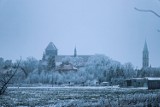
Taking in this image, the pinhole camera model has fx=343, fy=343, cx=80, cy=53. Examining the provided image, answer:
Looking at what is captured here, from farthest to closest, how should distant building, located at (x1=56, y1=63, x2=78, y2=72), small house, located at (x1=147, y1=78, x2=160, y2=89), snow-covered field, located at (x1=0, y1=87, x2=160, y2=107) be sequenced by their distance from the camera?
distant building, located at (x1=56, y1=63, x2=78, y2=72)
small house, located at (x1=147, y1=78, x2=160, y2=89)
snow-covered field, located at (x1=0, y1=87, x2=160, y2=107)

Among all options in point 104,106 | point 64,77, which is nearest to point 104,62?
point 64,77

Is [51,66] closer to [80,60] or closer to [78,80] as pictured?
[78,80]

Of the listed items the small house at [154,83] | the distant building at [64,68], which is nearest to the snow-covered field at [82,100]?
the small house at [154,83]

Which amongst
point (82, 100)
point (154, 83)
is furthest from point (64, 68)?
point (82, 100)

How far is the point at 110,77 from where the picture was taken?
372 ft

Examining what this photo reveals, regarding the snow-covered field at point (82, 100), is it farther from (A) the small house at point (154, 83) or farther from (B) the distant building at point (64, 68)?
(B) the distant building at point (64, 68)

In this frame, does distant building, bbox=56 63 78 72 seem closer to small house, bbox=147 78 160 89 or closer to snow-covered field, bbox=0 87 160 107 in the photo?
small house, bbox=147 78 160 89

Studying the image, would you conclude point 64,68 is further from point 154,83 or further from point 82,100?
point 82,100

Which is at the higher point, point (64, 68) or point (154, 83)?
point (64, 68)

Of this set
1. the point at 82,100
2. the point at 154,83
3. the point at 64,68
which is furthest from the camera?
the point at 64,68

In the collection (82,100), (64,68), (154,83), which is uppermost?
(64,68)

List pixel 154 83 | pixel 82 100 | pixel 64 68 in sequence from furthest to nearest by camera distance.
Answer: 1. pixel 64 68
2. pixel 154 83
3. pixel 82 100

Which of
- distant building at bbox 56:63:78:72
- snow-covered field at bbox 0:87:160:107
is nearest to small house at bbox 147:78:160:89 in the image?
snow-covered field at bbox 0:87:160:107

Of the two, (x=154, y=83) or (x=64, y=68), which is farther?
(x=64, y=68)
